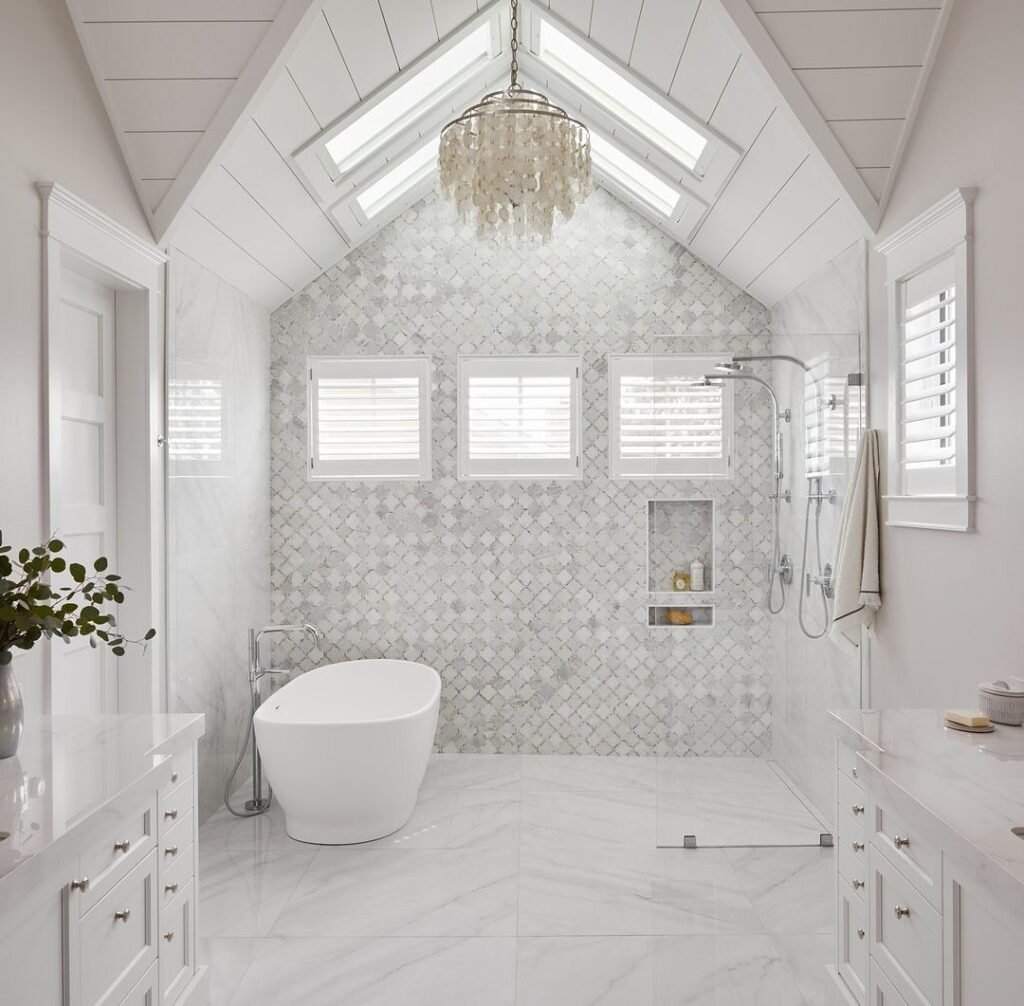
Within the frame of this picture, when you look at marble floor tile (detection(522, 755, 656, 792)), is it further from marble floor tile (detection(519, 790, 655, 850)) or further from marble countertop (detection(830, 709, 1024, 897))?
marble countertop (detection(830, 709, 1024, 897))

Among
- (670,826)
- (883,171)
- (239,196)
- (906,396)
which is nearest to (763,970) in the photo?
(670,826)

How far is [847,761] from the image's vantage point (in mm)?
2016

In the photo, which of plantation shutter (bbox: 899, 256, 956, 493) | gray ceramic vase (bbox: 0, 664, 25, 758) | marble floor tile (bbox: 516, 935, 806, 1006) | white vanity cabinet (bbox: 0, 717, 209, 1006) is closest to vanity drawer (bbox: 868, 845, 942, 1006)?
marble floor tile (bbox: 516, 935, 806, 1006)

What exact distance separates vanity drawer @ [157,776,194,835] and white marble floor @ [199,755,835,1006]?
68 centimetres

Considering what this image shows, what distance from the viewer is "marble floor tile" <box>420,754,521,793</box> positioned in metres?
4.10

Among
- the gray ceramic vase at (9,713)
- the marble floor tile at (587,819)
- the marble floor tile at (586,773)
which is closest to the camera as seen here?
the gray ceramic vase at (9,713)

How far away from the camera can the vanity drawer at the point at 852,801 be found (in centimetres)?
192

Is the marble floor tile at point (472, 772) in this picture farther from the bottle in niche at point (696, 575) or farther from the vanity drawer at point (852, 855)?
the vanity drawer at point (852, 855)

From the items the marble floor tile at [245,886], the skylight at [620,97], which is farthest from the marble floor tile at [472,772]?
the skylight at [620,97]

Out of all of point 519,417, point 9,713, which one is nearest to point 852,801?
point 9,713

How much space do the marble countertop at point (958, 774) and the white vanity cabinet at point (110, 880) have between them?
4.85 ft

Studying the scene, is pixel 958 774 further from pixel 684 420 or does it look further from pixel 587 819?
pixel 587 819

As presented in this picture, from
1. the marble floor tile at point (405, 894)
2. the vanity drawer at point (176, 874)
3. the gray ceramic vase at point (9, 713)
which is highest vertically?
the gray ceramic vase at point (9, 713)

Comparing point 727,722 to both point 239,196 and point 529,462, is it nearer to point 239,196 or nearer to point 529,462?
point 529,462
